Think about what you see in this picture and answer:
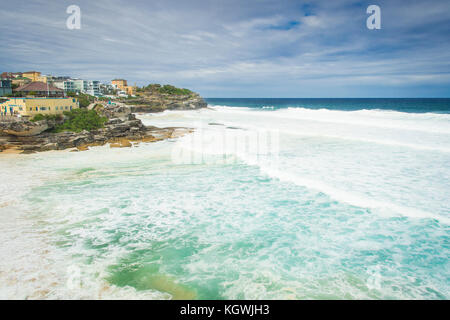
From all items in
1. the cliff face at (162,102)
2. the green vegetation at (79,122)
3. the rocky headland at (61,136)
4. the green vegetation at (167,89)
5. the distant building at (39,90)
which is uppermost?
the green vegetation at (167,89)

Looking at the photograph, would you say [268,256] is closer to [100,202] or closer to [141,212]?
[141,212]

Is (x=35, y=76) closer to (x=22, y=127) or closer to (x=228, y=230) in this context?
(x=22, y=127)

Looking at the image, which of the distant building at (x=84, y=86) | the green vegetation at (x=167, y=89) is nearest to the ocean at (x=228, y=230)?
the green vegetation at (x=167, y=89)

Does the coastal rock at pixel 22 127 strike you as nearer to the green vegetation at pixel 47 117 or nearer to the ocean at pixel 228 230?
the green vegetation at pixel 47 117

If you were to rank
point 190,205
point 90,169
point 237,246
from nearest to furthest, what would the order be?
1. point 237,246
2. point 190,205
3. point 90,169

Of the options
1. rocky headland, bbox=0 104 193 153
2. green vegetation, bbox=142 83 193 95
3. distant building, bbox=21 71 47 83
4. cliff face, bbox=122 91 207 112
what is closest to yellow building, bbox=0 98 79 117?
rocky headland, bbox=0 104 193 153
